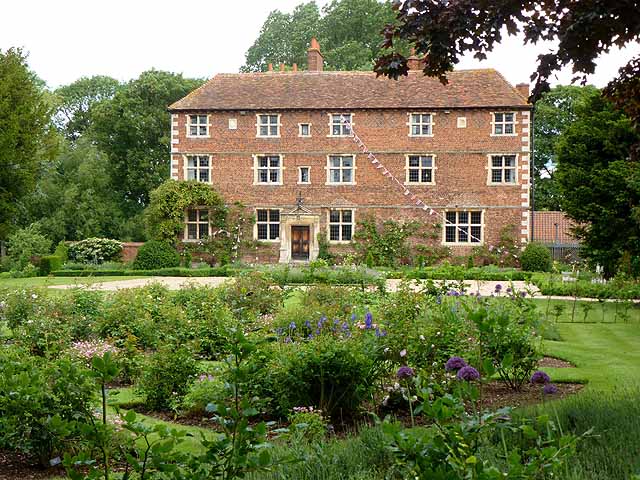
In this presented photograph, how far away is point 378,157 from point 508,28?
24.7 meters

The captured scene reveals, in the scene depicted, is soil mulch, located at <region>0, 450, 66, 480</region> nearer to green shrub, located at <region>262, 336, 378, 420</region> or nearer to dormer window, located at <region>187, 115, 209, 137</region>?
green shrub, located at <region>262, 336, 378, 420</region>

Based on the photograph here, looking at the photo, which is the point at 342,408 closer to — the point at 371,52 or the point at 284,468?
the point at 284,468

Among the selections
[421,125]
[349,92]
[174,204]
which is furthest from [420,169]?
[174,204]

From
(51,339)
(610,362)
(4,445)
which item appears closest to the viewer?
(4,445)

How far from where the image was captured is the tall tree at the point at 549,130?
43.1 meters

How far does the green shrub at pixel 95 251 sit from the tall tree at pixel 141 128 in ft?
26.5

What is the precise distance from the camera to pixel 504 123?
29.7 m

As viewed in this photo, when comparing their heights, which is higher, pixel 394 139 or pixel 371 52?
pixel 371 52

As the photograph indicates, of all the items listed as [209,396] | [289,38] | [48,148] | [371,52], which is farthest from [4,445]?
[289,38]

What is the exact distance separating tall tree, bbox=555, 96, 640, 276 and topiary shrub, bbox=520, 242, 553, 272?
9573 millimetres

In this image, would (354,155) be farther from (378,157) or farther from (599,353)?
(599,353)

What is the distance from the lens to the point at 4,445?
4980 mm

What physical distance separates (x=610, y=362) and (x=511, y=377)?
7.35 ft

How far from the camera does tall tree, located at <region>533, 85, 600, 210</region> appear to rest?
43125 millimetres
